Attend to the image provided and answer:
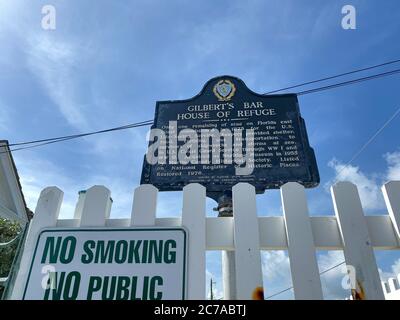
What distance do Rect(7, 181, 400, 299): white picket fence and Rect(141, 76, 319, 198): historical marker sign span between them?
0.86 metres

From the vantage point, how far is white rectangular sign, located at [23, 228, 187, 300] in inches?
79.3

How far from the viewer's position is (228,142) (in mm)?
3498

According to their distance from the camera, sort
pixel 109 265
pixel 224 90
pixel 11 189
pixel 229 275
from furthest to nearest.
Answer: pixel 11 189 < pixel 224 90 < pixel 229 275 < pixel 109 265

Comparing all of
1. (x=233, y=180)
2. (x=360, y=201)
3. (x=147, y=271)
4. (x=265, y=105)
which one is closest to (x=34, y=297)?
(x=147, y=271)

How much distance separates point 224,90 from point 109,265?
110 inches

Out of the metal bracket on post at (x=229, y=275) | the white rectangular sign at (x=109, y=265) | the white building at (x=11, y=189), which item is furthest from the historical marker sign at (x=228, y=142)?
the white building at (x=11, y=189)

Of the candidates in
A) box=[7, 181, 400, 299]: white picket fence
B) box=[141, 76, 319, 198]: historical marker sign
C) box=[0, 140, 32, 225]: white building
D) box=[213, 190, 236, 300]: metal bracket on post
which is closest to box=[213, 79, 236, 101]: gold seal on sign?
box=[141, 76, 319, 198]: historical marker sign

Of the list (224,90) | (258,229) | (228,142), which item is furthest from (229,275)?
(224,90)

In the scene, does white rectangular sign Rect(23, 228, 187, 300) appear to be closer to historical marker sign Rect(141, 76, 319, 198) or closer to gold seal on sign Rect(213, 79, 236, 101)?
historical marker sign Rect(141, 76, 319, 198)

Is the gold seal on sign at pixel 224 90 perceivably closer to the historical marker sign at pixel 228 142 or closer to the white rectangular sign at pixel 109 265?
the historical marker sign at pixel 228 142

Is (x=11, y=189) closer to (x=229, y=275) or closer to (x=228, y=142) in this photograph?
(x=228, y=142)

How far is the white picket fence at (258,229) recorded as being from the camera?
2.01 metres

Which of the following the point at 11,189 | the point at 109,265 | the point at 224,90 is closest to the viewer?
the point at 109,265

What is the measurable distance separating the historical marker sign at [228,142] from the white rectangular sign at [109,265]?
109 cm
